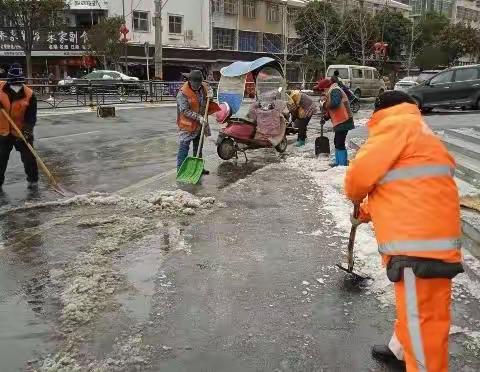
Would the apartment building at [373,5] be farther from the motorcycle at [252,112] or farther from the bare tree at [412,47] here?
the motorcycle at [252,112]

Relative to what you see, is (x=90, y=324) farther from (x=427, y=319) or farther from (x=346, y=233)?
(x=346, y=233)

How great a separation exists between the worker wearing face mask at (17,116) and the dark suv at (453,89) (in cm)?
1441

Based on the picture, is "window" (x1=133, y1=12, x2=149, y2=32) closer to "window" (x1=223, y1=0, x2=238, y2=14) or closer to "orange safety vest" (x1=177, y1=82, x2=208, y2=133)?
"window" (x1=223, y1=0, x2=238, y2=14)

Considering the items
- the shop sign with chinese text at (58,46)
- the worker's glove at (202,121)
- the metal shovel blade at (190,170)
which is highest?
the shop sign with chinese text at (58,46)

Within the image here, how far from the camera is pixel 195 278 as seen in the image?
4.51m

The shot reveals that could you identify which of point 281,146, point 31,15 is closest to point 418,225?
point 281,146

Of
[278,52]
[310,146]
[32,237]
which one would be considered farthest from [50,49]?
[32,237]

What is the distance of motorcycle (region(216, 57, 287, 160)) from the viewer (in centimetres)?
986

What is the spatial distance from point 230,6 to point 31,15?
61.4 feet

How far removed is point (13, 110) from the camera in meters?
7.51

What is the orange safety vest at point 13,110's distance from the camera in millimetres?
7406

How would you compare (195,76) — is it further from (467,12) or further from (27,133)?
(467,12)

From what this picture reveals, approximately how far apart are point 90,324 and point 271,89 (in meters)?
8.24

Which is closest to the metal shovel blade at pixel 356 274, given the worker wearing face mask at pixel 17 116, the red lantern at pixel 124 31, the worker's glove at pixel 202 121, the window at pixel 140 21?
the worker's glove at pixel 202 121
